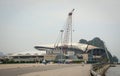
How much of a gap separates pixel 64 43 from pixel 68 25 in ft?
59.1

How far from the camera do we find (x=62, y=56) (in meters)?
198

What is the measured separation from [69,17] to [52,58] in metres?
31.0

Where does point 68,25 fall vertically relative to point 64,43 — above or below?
above

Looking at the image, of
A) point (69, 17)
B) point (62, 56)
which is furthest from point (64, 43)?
point (69, 17)

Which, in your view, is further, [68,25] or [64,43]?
[64,43]

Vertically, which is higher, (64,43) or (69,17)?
(69,17)

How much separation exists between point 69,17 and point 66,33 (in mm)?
13206

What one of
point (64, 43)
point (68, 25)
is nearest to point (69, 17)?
point (68, 25)

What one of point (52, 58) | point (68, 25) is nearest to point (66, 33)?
point (68, 25)

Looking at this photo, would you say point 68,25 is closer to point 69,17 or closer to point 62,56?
point 69,17

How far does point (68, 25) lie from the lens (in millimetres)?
186000

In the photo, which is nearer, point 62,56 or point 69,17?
point 69,17

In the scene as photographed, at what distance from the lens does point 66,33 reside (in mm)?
190625

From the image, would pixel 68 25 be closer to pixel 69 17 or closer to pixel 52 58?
pixel 69 17
